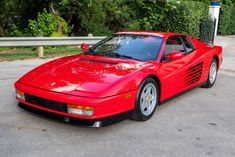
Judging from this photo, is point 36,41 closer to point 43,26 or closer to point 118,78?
point 43,26

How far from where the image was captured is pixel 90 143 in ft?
12.1

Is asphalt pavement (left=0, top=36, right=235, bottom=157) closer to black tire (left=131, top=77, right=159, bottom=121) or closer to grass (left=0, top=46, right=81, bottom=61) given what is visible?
black tire (left=131, top=77, right=159, bottom=121)

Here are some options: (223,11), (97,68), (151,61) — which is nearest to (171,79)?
(151,61)

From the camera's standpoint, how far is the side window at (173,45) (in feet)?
17.2

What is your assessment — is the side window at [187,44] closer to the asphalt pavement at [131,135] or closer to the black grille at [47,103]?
the asphalt pavement at [131,135]

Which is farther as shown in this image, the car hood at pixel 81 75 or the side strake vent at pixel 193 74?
the side strake vent at pixel 193 74

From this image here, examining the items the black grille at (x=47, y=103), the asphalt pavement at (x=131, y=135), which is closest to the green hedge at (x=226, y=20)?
the asphalt pavement at (x=131, y=135)

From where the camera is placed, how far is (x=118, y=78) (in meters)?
4.08

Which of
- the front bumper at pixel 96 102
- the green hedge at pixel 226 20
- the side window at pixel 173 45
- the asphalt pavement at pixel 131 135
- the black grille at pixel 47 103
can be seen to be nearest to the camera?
the asphalt pavement at pixel 131 135

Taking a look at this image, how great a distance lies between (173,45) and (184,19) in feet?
29.3

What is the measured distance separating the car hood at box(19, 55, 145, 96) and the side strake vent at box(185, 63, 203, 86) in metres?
1.22

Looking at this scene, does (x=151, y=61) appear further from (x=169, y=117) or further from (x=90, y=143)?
(x=90, y=143)

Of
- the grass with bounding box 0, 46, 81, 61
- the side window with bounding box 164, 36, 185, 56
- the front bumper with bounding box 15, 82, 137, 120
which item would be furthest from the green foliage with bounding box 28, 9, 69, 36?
the front bumper with bounding box 15, 82, 137, 120

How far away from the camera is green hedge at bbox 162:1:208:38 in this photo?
13.9 m
